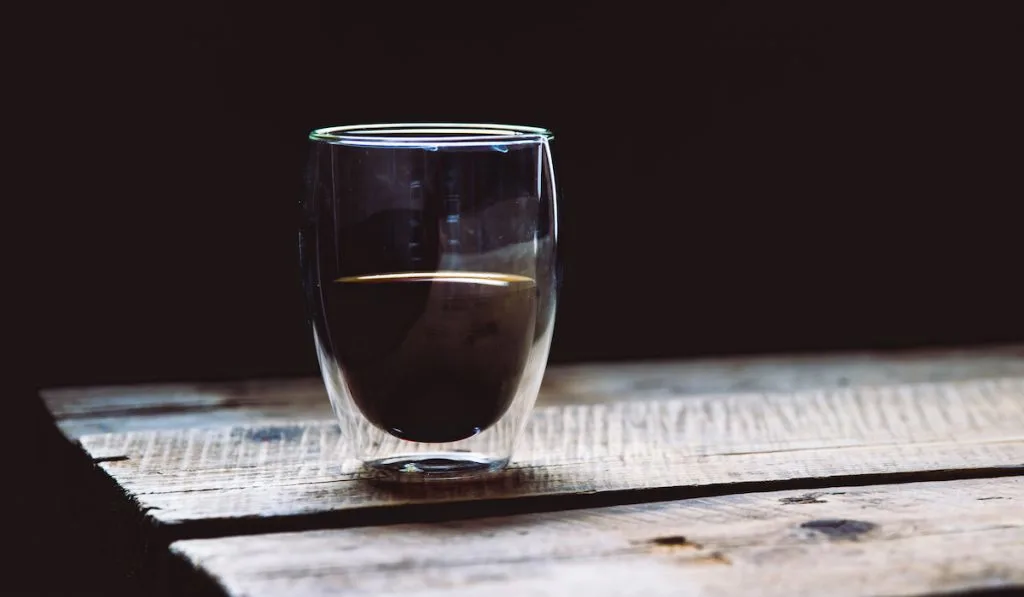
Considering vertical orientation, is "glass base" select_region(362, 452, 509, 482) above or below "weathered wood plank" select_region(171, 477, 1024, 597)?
below

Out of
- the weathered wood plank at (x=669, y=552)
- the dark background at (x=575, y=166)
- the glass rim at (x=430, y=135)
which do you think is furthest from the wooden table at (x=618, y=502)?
the dark background at (x=575, y=166)

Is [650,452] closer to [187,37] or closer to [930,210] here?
[187,37]

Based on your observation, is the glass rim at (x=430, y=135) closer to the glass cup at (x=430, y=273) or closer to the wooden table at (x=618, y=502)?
the glass cup at (x=430, y=273)

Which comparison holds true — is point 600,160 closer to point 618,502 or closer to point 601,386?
point 601,386

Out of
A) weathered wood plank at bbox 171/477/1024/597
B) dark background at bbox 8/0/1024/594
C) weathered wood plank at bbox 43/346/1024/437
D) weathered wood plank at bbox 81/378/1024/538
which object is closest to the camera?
weathered wood plank at bbox 171/477/1024/597

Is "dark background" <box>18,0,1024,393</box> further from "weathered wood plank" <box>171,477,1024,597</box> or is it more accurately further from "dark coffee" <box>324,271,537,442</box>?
"weathered wood plank" <box>171,477,1024,597</box>

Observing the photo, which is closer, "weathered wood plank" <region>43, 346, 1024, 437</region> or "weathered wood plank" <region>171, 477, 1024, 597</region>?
"weathered wood plank" <region>171, 477, 1024, 597</region>

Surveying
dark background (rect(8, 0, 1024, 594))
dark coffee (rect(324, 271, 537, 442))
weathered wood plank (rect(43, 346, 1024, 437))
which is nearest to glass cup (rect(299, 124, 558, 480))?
dark coffee (rect(324, 271, 537, 442))
